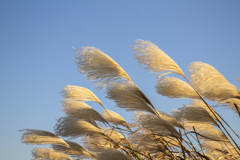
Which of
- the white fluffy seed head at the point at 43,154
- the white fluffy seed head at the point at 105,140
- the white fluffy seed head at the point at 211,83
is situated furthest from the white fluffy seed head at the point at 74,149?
the white fluffy seed head at the point at 211,83

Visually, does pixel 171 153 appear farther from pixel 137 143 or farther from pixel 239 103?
pixel 239 103

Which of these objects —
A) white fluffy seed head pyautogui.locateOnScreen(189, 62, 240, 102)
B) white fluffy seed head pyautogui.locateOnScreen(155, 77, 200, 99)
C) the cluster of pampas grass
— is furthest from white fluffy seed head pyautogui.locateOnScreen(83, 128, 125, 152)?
white fluffy seed head pyautogui.locateOnScreen(189, 62, 240, 102)

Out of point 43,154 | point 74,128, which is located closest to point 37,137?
point 74,128

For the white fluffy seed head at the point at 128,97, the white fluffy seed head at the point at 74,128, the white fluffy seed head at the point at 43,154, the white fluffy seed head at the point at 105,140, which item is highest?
the white fluffy seed head at the point at 128,97

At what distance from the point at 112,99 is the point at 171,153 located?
2.54ft

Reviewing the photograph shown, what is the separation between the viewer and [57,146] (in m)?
3.39

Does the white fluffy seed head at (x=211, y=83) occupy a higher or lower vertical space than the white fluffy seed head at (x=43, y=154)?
higher

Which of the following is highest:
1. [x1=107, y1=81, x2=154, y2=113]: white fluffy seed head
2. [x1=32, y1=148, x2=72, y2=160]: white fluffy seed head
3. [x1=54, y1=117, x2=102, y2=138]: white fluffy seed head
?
[x1=107, y1=81, x2=154, y2=113]: white fluffy seed head

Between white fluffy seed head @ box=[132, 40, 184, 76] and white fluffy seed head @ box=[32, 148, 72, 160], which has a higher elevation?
white fluffy seed head @ box=[132, 40, 184, 76]

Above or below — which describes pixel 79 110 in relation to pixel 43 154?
above

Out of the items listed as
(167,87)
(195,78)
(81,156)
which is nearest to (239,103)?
(195,78)

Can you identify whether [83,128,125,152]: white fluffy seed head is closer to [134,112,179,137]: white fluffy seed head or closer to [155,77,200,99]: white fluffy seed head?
[134,112,179,137]: white fluffy seed head

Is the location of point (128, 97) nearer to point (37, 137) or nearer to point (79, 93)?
point (79, 93)

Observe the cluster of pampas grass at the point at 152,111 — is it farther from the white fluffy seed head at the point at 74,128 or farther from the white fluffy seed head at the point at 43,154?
the white fluffy seed head at the point at 43,154
